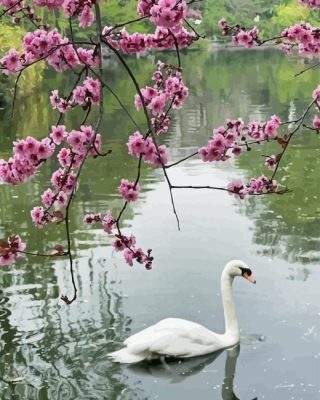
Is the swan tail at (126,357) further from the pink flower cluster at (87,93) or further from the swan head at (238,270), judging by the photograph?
the pink flower cluster at (87,93)

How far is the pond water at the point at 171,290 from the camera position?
5.65 meters

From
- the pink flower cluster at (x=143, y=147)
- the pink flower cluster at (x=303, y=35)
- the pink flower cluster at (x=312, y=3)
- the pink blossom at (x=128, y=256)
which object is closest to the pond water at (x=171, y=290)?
the pink blossom at (x=128, y=256)

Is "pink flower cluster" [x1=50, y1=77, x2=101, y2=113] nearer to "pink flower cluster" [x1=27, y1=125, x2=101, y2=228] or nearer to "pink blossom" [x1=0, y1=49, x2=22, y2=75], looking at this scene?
"pink flower cluster" [x1=27, y1=125, x2=101, y2=228]

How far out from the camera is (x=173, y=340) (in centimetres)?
588

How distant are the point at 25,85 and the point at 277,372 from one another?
909 inches

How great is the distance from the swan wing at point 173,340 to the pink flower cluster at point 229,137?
5.08 feet

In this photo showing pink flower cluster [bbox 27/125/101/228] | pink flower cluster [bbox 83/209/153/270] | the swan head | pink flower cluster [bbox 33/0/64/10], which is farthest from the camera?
the swan head

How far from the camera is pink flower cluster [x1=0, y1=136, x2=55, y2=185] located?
13.4ft

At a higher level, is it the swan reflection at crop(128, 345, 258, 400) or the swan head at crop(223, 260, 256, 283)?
the swan head at crop(223, 260, 256, 283)

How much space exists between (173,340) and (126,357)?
389 mm

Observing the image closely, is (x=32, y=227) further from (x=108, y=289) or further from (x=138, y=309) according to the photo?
(x=138, y=309)

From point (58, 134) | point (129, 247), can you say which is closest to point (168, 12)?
point (58, 134)

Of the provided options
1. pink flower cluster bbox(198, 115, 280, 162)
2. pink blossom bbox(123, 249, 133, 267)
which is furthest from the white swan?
pink flower cluster bbox(198, 115, 280, 162)

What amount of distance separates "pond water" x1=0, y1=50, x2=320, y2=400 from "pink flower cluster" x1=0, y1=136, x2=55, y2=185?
1.85 metres
